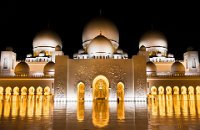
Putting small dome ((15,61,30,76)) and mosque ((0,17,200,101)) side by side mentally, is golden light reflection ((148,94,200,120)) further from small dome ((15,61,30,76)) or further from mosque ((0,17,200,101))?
small dome ((15,61,30,76))

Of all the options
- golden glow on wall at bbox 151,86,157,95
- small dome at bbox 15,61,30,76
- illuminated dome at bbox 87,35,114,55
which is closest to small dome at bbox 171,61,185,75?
golden glow on wall at bbox 151,86,157,95

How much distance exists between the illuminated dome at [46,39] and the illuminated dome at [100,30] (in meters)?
3.60

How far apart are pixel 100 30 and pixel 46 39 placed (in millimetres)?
5992

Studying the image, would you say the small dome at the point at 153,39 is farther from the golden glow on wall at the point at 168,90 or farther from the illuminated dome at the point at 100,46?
the illuminated dome at the point at 100,46

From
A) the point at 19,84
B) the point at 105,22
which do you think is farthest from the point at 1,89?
the point at 105,22

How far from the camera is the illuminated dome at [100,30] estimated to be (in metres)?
24.2

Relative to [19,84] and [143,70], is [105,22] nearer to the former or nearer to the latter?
[143,70]

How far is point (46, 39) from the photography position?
1042 inches

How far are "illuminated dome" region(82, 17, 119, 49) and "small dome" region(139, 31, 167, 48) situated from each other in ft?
11.6

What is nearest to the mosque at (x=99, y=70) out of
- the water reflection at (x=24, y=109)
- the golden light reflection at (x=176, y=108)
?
the golden light reflection at (x=176, y=108)

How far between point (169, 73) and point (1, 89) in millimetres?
15148

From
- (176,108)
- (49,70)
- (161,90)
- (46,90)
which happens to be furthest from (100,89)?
(176,108)

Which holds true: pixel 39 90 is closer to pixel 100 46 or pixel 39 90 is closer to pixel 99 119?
pixel 100 46

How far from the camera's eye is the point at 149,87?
73.2 feet
